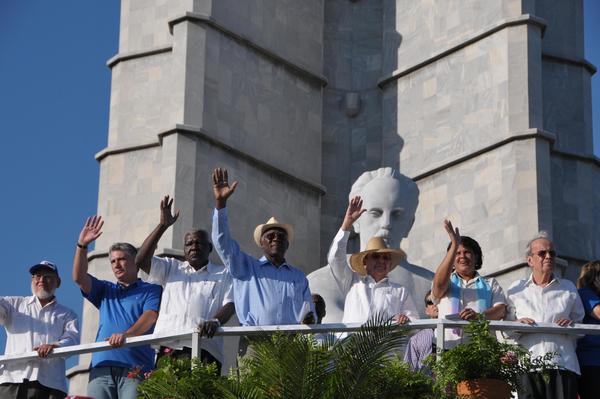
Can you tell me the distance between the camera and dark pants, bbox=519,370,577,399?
17016 millimetres

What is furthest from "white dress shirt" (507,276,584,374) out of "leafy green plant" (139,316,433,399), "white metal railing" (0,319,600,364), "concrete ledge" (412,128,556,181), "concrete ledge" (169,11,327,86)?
"concrete ledge" (169,11,327,86)

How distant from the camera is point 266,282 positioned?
1789 centimetres

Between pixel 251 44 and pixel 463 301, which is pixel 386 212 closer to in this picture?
pixel 463 301

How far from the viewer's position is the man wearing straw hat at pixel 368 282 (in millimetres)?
17781

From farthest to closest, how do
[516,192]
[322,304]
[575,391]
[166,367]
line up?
[516,192] → [322,304] → [575,391] → [166,367]

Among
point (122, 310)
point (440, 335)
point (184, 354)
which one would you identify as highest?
point (122, 310)

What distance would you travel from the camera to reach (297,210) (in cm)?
2909

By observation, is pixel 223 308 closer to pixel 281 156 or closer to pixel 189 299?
pixel 189 299

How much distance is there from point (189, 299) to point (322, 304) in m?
1.78

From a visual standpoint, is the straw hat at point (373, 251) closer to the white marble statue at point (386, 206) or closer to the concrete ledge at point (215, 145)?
the white marble statue at point (386, 206)

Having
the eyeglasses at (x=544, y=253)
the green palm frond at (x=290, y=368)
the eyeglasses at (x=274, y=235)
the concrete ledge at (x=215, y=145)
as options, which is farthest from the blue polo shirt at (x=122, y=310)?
the concrete ledge at (x=215, y=145)

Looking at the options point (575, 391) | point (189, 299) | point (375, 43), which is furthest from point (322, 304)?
point (375, 43)

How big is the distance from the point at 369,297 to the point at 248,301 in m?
1.16

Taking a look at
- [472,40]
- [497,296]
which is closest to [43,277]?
[497,296]
